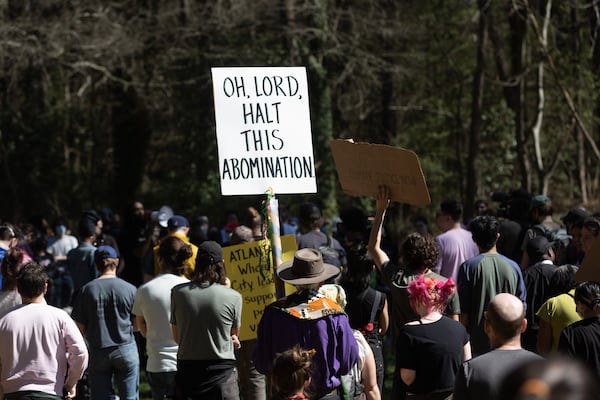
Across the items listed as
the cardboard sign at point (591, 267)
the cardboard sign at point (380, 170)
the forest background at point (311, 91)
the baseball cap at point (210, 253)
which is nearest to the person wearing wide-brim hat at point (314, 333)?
the cardboard sign at point (380, 170)

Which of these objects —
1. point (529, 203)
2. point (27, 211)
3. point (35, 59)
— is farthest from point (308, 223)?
point (27, 211)

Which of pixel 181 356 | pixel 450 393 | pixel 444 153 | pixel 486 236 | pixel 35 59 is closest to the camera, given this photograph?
pixel 450 393

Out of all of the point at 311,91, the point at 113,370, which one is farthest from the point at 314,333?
the point at 311,91

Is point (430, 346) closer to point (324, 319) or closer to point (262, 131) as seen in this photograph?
point (324, 319)

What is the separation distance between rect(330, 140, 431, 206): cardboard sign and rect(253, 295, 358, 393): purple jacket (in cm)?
118

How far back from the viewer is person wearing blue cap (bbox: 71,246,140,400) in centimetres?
761

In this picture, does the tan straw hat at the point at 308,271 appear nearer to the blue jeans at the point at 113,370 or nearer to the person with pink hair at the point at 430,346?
the person with pink hair at the point at 430,346

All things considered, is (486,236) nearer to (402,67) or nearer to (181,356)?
(181,356)

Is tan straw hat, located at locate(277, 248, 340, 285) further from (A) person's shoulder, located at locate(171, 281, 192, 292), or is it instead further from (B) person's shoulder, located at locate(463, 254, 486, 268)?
(B) person's shoulder, located at locate(463, 254, 486, 268)

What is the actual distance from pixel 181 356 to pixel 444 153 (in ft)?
64.5

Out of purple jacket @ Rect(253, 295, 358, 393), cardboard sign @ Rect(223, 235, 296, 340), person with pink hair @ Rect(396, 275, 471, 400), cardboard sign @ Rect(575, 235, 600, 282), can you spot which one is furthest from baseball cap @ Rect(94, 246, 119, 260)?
cardboard sign @ Rect(575, 235, 600, 282)

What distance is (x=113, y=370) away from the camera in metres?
7.82

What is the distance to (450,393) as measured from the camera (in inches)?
217

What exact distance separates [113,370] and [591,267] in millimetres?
4107
